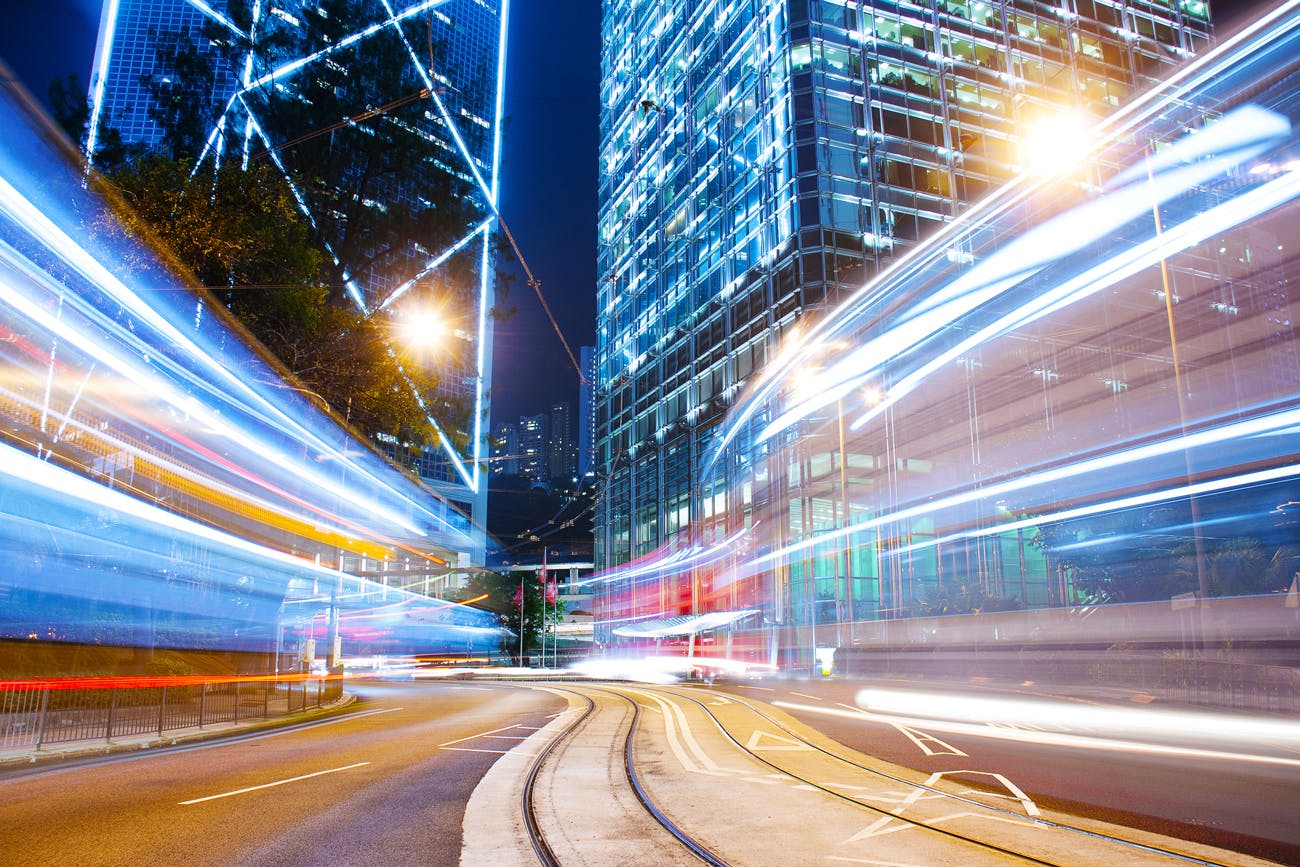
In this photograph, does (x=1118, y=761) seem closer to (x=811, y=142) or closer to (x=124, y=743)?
(x=124, y=743)

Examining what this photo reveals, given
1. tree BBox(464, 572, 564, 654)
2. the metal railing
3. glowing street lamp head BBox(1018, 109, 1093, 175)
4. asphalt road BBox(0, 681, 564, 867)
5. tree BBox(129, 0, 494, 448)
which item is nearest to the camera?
asphalt road BBox(0, 681, 564, 867)

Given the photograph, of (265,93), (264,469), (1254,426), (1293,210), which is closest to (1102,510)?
(1254,426)

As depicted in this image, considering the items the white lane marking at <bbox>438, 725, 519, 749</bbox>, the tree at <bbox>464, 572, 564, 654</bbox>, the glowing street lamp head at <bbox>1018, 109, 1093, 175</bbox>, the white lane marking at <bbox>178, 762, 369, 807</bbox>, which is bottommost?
the white lane marking at <bbox>438, 725, 519, 749</bbox>

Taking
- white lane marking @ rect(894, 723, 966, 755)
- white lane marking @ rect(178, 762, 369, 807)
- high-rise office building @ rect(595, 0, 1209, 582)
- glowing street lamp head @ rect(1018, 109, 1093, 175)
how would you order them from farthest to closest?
glowing street lamp head @ rect(1018, 109, 1093, 175) → high-rise office building @ rect(595, 0, 1209, 582) → white lane marking @ rect(894, 723, 966, 755) → white lane marking @ rect(178, 762, 369, 807)

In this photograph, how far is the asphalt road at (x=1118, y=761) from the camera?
7.68 m

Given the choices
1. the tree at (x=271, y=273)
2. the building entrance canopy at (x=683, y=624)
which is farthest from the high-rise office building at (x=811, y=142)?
the tree at (x=271, y=273)

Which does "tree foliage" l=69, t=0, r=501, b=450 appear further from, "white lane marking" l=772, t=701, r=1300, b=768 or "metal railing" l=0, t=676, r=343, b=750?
"white lane marking" l=772, t=701, r=1300, b=768

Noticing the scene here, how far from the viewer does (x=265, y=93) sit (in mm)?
26156

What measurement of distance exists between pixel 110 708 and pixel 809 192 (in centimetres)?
4083

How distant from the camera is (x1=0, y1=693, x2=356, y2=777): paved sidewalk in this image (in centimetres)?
1250

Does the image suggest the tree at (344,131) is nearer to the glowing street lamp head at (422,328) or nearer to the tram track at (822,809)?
the glowing street lamp head at (422,328)

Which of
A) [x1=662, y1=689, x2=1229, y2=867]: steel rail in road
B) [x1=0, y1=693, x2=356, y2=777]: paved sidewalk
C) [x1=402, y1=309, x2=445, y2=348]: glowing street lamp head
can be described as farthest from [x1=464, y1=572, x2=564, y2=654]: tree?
[x1=662, y1=689, x2=1229, y2=867]: steel rail in road

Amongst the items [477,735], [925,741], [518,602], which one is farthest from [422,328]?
[518,602]

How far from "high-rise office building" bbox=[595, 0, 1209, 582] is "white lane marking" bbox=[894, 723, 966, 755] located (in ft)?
103
